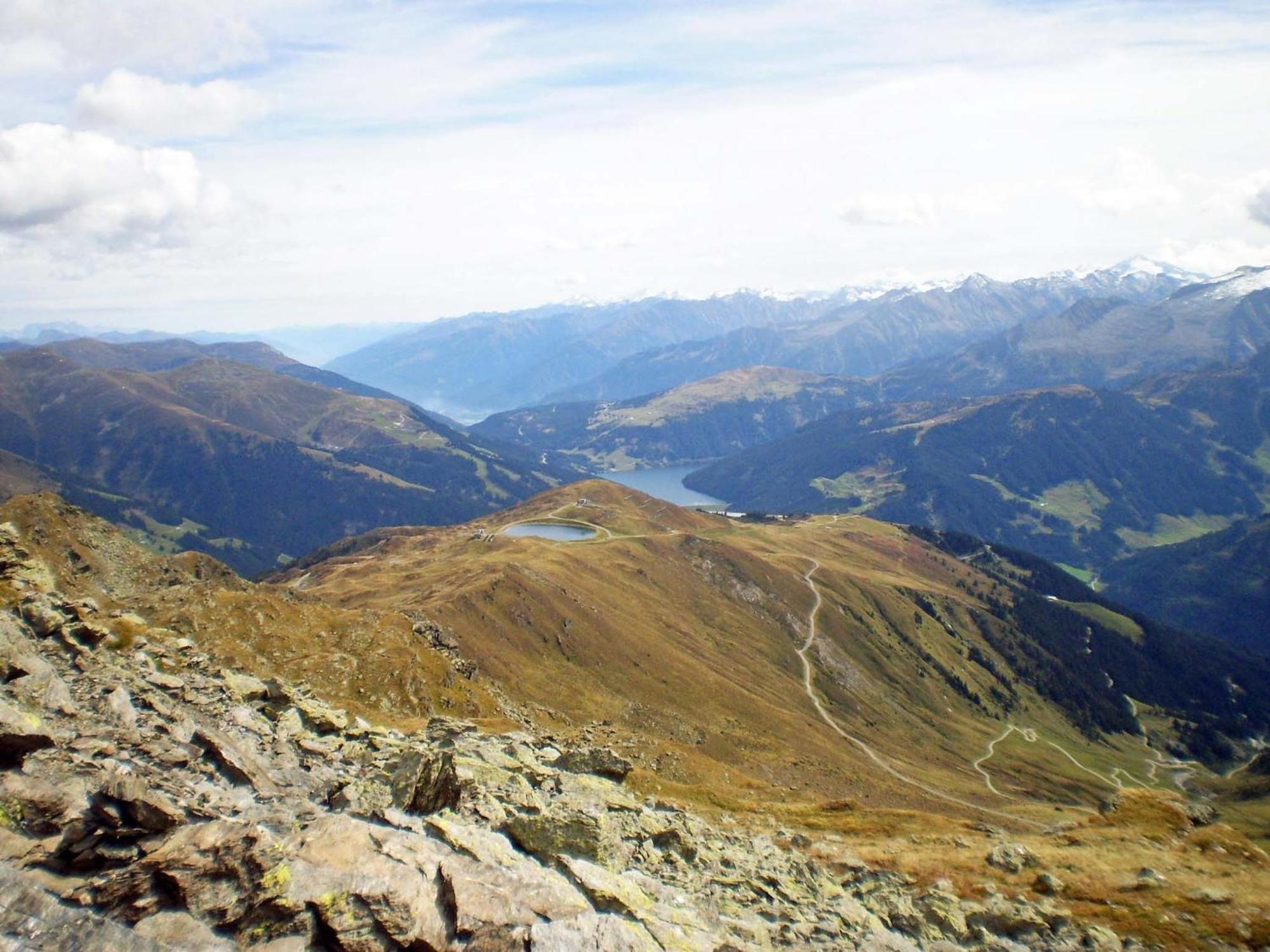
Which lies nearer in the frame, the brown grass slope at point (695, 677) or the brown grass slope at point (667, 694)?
the brown grass slope at point (667, 694)

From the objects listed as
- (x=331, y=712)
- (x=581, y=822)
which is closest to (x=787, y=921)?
(x=581, y=822)

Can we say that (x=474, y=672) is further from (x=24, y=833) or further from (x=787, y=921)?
(x=24, y=833)

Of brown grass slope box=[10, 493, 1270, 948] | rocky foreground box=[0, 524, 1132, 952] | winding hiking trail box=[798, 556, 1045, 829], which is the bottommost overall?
winding hiking trail box=[798, 556, 1045, 829]

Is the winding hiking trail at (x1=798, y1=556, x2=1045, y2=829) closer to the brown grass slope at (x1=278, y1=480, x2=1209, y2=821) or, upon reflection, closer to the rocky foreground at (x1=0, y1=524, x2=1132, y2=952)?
the brown grass slope at (x1=278, y1=480, x2=1209, y2=821)

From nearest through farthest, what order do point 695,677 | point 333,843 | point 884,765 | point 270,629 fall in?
point 333,843
point 270,629
point 695,677
point 884,765

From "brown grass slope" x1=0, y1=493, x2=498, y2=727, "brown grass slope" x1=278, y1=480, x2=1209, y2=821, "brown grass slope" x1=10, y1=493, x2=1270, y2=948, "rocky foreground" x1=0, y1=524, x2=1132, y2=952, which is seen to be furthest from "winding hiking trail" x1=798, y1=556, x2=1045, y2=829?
"brown grass slope" x1=0, y1=493, x2=498, y2=727

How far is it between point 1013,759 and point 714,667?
8523 cm

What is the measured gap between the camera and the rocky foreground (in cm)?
1872

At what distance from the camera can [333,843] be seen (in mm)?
21906

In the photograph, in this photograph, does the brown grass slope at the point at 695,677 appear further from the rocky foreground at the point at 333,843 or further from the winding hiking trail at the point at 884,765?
the rocky foreground at the point at 333,843

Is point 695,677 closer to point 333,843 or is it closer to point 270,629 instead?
point 270,629

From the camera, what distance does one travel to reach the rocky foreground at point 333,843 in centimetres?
1872

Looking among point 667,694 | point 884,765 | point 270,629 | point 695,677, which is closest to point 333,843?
point 270,629

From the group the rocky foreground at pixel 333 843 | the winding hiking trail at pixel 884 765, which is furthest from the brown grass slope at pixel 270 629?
the winding hiking trail at pixel 884 765
